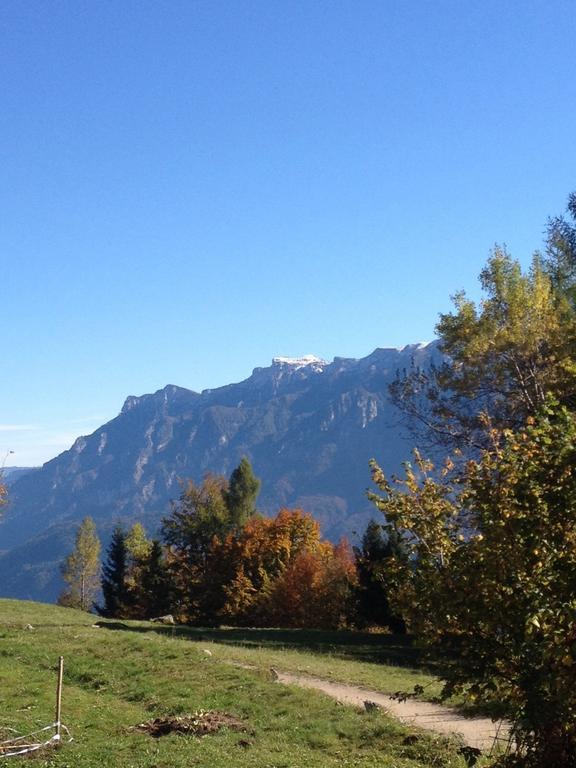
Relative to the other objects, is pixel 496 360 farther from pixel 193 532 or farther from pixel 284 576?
pixel 193 532

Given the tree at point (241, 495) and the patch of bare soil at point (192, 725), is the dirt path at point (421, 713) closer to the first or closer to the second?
the patch of bare soil at point (192, 725)

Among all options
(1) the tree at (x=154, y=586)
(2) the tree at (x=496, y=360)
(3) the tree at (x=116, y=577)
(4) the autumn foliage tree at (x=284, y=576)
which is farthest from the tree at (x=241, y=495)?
(2) the tree at (x=496, y=360)

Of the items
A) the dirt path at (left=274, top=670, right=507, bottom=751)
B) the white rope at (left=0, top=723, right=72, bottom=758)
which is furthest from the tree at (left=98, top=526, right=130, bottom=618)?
the white rope at (left=0, top=723, right=72, bottom=758)

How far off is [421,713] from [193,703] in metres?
5.83

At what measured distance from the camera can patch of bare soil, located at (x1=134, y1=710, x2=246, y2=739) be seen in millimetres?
17266

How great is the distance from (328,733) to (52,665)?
39.6 feet

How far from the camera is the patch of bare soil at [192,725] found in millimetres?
17266

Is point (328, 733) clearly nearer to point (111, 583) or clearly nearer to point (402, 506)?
point (402, 506)

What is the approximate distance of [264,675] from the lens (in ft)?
75.6

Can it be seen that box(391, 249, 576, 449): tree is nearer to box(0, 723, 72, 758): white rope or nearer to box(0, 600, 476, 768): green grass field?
box(0, 600, 476, 768): green grass field

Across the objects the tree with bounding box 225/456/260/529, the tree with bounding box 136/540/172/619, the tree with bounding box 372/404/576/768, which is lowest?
the tree with bounding box 136/540/172/619

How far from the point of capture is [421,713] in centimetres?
1970

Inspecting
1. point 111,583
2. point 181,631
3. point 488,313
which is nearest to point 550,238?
point 488,313

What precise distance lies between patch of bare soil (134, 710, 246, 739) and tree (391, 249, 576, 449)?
16.1 metres
